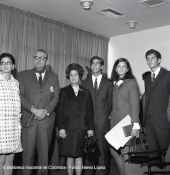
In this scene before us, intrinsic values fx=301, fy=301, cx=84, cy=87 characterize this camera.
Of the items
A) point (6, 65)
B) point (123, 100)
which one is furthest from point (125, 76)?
point (6, 65)

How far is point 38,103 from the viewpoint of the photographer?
388cm

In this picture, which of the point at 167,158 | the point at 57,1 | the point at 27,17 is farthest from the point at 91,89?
the point at 27,17

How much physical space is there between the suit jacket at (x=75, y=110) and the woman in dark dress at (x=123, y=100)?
1.01ft

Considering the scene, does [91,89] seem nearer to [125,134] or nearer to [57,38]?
[125,134]

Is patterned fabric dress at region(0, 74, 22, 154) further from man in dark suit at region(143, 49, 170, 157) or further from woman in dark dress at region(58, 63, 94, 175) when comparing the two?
man in dark suit at region(143, 49, 170, 157)

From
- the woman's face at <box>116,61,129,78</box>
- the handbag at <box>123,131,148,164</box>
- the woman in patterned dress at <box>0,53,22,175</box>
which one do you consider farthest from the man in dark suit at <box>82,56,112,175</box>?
the woman in patterned dress at <box>0,53,22,175</box>

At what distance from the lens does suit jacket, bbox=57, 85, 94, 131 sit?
3.65 meters

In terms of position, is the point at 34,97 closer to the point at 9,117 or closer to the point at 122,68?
the point at 9,117

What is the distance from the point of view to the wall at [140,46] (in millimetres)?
6324

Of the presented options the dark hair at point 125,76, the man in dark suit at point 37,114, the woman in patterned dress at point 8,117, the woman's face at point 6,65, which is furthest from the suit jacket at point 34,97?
the dark hair at point 125,76

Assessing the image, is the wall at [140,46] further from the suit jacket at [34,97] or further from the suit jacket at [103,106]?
the suit jacket at [34,97]

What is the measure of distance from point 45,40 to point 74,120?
2.67 metres

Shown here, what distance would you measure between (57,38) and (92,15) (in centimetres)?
92

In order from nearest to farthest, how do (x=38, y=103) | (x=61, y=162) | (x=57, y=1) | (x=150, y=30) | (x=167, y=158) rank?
1. (x=167, y=158)
2. (x=38, y=103)
3. (x=57, y=1)
4. (x=61, y=162)
5. (x=150, y=30)
